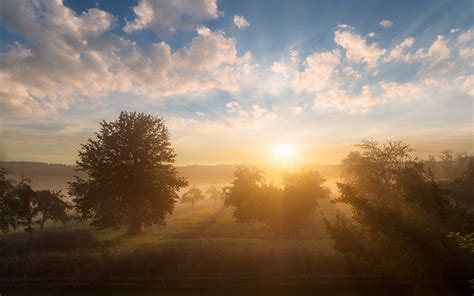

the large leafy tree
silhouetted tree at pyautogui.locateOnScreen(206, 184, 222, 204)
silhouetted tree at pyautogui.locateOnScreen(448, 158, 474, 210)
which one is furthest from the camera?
silhouetted tree at pyautogui.locateOnScreen(206, 184, 222, 204)

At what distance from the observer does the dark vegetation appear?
1577cm

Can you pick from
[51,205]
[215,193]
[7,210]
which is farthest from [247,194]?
[215,193]

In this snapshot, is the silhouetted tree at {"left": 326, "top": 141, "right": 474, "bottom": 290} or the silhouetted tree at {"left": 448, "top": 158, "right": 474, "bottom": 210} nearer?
the silhouetted tree at {"left": 326, "top": 141, "right": 474, "bottom": 290}

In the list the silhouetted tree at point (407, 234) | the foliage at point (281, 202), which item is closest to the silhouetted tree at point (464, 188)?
the foliage at point (281, 202)

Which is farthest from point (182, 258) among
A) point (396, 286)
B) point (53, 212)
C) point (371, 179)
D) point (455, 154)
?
point (455, 154)

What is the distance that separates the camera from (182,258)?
2447 cm

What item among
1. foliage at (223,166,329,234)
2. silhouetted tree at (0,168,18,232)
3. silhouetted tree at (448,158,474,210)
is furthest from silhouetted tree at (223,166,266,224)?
silhouetted tree at (448,158,474,210)

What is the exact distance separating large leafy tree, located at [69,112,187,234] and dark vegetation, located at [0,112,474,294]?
0.47 feet

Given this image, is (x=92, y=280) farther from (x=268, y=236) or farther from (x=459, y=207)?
(x=268, y=236)

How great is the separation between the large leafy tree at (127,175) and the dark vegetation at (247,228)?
0.14 m

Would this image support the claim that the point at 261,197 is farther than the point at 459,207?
Yes

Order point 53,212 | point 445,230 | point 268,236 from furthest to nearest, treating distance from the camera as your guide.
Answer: point 53,212
point 268,236
point 445,230

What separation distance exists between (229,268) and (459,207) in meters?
15.8

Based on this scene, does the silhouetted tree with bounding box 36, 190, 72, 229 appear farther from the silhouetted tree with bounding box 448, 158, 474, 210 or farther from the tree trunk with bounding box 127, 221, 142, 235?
the silhouetted tree with bounding box 448, 158, 474, 210
